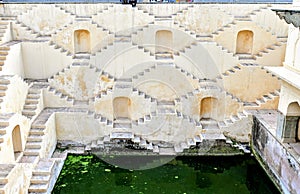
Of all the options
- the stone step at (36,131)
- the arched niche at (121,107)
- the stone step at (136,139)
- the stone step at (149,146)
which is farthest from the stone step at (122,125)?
the stone step at (36,131)

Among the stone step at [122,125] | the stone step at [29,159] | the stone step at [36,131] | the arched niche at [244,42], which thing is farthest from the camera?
the arched niche at [244,42]

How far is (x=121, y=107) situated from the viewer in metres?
12.1

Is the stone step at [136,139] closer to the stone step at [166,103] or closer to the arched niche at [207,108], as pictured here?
the stone step at [166,103]

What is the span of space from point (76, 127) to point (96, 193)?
2.77 metres

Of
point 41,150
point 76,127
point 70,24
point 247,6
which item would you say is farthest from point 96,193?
point 247,6

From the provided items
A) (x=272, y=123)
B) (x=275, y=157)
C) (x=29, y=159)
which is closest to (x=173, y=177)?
(x=275, y=157)

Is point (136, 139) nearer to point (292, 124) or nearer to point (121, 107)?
point (121, 107)

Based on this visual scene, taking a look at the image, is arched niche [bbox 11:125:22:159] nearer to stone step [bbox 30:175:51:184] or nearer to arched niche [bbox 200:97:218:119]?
stone step [bbox 30:175:51:184]

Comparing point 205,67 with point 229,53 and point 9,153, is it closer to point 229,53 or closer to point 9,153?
point 229,53

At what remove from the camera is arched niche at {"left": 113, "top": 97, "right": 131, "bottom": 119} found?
12.0 metres

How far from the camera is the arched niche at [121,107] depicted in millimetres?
12000

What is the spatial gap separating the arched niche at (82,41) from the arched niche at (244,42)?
5.86 meters

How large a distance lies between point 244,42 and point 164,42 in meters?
3.21

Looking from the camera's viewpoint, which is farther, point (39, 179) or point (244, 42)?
point (244, 42)
